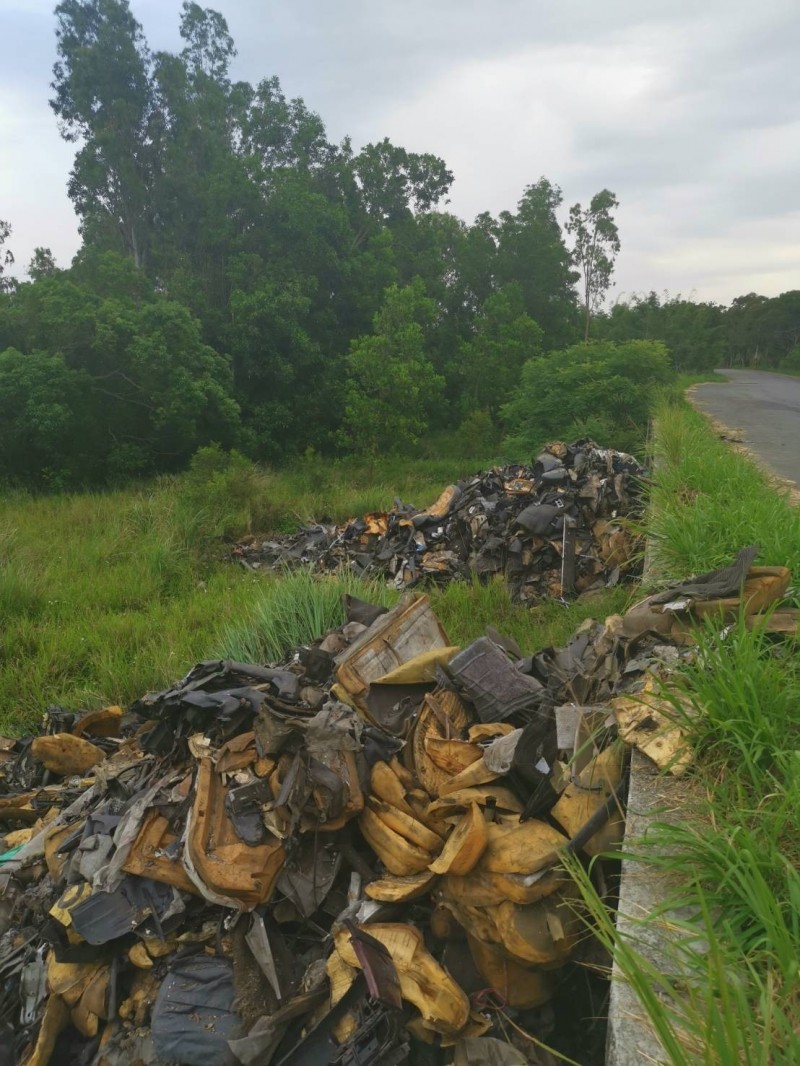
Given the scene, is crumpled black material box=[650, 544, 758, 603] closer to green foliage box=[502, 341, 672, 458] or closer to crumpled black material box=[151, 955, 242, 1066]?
crumpled black material box=[151, 955, 242, 1066]

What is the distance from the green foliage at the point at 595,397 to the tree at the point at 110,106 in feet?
58.9

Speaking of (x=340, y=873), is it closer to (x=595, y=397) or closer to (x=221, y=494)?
(x=221, y=494)

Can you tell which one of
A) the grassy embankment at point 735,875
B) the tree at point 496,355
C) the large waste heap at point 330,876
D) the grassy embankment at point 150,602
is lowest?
the grassy embankment at point 150,602

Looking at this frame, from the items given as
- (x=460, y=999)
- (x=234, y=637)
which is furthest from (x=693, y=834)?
(x=234, y=637)

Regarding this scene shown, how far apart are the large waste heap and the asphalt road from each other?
6.28 metres

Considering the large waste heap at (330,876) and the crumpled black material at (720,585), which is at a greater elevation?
the crumpled black material at (720,585)

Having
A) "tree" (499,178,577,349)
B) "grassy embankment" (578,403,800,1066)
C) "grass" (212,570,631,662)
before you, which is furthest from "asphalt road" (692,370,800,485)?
"tree" (499,178,577,349)

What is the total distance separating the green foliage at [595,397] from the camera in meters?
13.3

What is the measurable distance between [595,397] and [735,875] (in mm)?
12863

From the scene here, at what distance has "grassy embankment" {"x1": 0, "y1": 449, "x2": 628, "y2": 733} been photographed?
17.3 ft

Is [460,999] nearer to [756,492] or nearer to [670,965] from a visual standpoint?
[670,965]

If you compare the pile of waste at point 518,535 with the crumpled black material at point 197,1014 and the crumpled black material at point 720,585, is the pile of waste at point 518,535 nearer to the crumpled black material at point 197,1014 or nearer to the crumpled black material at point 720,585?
the crumpled black material at point 720,585

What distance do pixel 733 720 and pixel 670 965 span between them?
2.33 feet

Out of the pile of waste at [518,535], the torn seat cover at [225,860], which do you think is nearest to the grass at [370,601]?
the pile of waste at [518,535]
